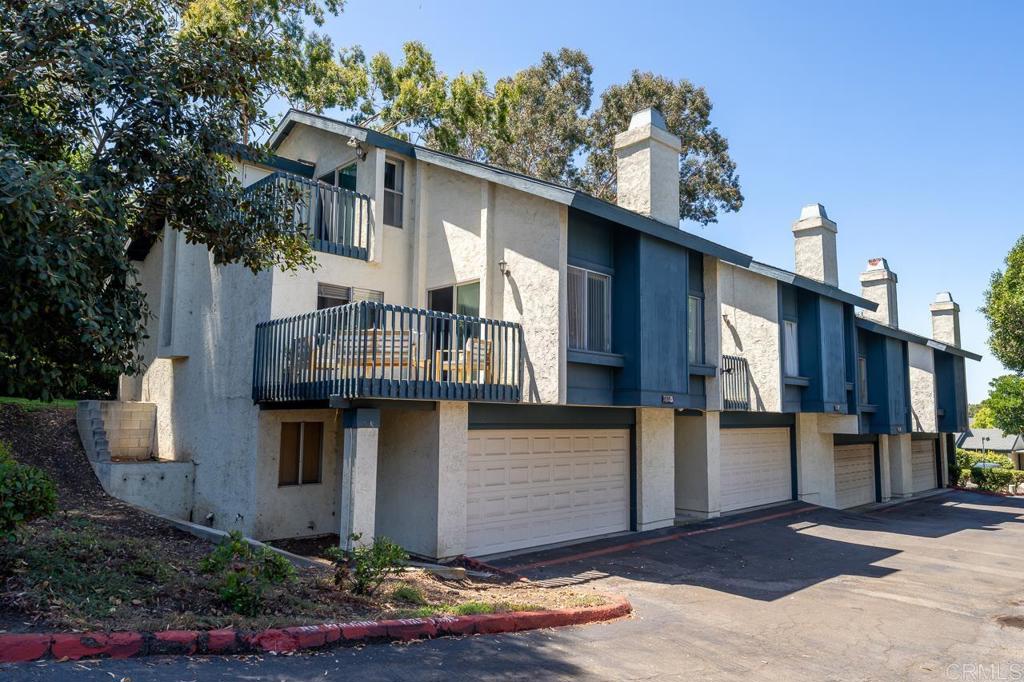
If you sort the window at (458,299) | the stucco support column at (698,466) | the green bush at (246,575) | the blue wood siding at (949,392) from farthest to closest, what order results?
the blue wood siding at (949,392) < the stucco support column at (698,466) < the window at (458,299) < the green bush at (246,575)

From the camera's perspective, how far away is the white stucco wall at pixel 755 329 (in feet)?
60.4

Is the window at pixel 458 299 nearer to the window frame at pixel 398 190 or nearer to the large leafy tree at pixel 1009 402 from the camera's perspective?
the window frame at pixel 398 190

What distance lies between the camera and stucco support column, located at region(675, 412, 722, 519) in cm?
1733

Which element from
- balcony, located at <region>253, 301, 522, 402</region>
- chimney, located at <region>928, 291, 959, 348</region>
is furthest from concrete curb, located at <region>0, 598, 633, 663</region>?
chimney, located at <region>928, 291, 959, 348</region>

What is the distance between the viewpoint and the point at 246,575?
7453mm

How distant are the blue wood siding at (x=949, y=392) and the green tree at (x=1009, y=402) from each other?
277 inches

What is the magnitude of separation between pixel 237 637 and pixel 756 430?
1665 cm

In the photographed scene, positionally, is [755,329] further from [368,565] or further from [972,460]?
[972,460]

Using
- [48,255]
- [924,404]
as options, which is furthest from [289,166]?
[924,404]

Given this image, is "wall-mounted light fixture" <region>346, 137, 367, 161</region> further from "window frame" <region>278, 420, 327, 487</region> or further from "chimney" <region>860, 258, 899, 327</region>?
"chimney" <region>860, 258, 899, 327</region>

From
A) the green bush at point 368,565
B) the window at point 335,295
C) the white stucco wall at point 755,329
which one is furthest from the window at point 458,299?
the white stucco wall at point 755,329

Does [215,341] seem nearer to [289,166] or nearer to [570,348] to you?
[289,166]

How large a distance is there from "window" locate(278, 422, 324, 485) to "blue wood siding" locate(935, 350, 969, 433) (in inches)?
1054

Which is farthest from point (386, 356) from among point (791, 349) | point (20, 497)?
point (791, 349)
